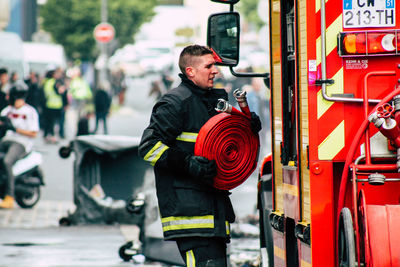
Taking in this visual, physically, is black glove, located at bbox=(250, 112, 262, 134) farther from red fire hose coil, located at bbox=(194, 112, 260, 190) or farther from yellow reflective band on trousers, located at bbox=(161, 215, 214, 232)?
yellow reflective band on trousers, located at bbox=(161, 215, 214, 232)

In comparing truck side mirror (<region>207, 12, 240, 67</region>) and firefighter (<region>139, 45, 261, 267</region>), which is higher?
truck side mirror (<region>207, 12, 240, 67</region>)

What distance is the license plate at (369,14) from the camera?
459 cm

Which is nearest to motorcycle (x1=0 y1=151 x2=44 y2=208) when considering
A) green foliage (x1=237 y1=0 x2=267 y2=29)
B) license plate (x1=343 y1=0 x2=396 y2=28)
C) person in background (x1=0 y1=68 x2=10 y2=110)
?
person in background (x1=0 y1=68 x2=10 y2=110)

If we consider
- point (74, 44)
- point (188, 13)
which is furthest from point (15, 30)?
point (188, 13)

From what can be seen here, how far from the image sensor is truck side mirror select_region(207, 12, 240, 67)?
230 inches

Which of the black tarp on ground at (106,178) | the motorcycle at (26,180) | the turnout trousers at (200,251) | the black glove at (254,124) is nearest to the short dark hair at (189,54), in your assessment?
the black glove at (254,124)

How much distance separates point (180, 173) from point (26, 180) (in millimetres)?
8329

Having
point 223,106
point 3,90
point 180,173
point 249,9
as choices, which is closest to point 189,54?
point 223,106

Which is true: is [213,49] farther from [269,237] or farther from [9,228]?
[9,228]

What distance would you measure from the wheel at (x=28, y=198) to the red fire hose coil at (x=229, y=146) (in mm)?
8164

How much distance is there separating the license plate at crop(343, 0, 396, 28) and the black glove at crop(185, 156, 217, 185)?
1.09 m

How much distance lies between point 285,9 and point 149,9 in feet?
158

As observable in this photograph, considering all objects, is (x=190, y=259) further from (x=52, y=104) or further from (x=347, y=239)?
(x=52, y=104)

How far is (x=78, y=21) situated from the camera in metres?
49.2
